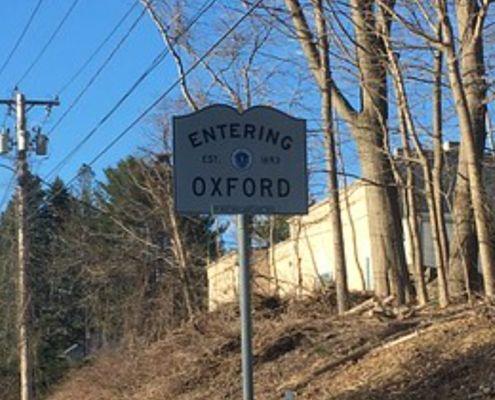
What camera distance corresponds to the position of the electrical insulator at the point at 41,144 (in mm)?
32062

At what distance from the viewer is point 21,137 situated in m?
31.2

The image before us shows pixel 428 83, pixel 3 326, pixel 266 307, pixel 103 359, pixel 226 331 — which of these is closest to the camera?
pixel 428 83

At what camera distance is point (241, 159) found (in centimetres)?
688

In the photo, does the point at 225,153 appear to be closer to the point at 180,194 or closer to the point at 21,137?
the point at 180,194

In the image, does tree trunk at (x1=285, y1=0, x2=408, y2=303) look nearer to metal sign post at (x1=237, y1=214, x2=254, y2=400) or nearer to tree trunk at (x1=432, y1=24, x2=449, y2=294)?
tree trunk at (x1=432, y1=24, x2=449, y2=294)

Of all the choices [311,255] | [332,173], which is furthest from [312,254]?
[332,173]

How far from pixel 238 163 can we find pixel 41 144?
26.2 m

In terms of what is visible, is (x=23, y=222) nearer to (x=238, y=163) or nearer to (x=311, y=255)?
(x=311, y=255)

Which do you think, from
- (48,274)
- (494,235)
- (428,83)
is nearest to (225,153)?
(494,235)

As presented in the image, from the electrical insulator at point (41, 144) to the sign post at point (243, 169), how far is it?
84.9 ft

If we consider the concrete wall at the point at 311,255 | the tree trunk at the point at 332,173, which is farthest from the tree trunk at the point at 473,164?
the concrete wall at the point at 311,255

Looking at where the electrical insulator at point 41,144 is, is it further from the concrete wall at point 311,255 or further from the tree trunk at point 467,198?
the tree trunk at point 467,198

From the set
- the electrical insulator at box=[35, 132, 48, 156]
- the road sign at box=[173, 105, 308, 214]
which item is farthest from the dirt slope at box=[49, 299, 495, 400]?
the electrical insulator at box=[35, 132, 48, 156]

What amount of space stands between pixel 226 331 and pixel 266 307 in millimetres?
2147
